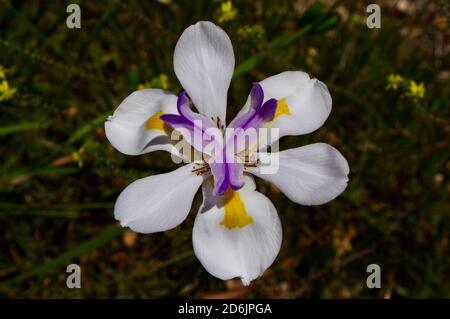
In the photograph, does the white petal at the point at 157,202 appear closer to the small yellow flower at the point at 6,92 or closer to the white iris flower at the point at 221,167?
the white iris flower at the point at 221,167

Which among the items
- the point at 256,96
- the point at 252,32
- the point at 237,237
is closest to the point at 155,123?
the point at 256,96

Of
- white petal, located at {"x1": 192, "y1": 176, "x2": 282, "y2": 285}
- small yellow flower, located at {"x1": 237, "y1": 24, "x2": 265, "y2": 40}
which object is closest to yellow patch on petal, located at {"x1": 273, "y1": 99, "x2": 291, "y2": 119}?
white petal, located at {"x1": 192, "y1": 176, "x2": 282, "y2": 285}

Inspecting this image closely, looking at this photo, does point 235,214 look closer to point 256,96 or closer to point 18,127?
point 256,96

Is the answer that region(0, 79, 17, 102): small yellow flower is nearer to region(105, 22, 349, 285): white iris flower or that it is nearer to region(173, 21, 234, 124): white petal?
region(105, 22, 349, 285): white iris flower

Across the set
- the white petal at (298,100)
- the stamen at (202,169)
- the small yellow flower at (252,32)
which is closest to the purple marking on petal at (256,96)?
the white petal at (298,100)
